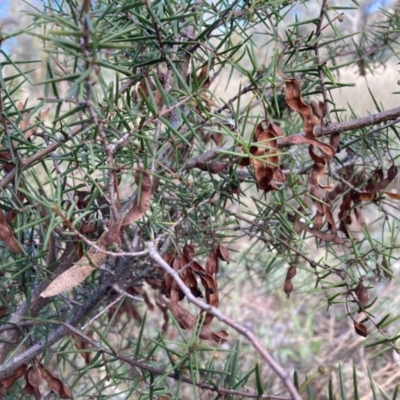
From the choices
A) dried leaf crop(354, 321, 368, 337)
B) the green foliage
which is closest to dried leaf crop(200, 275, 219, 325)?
the green foliage

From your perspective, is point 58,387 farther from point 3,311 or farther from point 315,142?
point 315,142

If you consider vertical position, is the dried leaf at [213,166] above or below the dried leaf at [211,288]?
above

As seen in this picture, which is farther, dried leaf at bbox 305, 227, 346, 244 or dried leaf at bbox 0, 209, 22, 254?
dried leaf at bbox 305, 227, 346, 244

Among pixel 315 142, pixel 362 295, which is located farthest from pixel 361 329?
pixel 315 142

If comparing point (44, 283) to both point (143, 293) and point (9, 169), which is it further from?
point (143, 293)

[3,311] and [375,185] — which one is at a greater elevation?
[375,185]

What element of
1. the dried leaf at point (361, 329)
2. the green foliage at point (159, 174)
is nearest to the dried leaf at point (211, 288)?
the green foliage at point (159, 174)

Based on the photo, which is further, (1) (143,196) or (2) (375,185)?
(2) (375,185)

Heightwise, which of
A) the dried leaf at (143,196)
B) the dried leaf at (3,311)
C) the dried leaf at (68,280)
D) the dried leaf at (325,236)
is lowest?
the dried leaf at (3,311)

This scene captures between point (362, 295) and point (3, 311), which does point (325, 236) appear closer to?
point (362, 295)

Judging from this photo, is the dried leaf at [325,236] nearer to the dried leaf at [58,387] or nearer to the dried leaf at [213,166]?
the dried leaf at [213,166]

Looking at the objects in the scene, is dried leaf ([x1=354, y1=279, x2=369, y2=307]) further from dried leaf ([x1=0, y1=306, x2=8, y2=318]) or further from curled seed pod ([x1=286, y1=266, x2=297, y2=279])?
dried leaf ([x1=0, y1=306, x2=8, y2=318])

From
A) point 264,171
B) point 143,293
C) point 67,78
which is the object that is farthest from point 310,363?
point 67,78

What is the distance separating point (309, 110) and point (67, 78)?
0.17 metres
